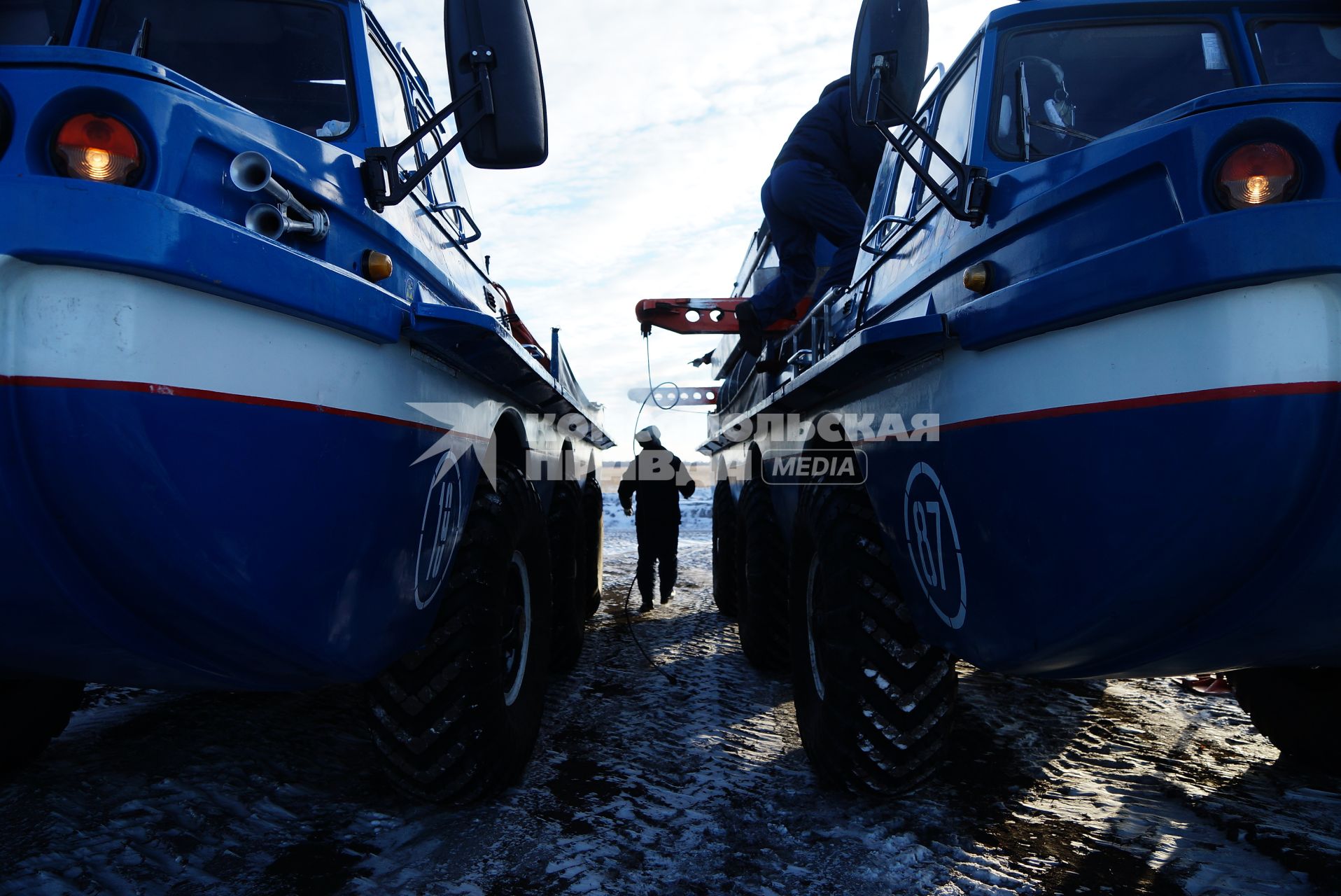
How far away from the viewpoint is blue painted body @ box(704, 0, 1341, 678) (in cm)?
149

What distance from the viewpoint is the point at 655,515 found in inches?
315

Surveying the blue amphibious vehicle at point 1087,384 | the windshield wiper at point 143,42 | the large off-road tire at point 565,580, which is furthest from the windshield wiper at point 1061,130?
the large off-road tire at point 565,580

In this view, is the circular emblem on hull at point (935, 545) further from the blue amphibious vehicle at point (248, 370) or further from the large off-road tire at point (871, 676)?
the blue amphibious vehicle at point (248, 370)

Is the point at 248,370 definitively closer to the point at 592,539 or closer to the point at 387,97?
the point at 387,97

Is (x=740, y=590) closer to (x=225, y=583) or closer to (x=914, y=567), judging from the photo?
(x=914, y=567)

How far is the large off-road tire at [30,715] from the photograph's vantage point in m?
2.85

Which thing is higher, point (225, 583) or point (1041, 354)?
point (1041, 354)

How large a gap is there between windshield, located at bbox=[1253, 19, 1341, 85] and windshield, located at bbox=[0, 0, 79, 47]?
4.00m

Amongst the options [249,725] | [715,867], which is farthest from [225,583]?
[249,725]

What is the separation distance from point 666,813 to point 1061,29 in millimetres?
2943

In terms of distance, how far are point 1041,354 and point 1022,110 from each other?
1139 millimetres

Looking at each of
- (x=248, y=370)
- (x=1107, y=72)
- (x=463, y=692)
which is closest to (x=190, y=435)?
(x=248, y=370)

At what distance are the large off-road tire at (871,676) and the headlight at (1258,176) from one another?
61.8 inches

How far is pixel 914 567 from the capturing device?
2543 mm
